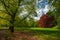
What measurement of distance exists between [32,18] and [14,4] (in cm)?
213

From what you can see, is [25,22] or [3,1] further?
[25,22]

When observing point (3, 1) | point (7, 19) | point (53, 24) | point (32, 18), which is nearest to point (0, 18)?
point (7, 19)

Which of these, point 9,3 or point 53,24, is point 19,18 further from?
point 53,24

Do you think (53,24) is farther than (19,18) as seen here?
Yes

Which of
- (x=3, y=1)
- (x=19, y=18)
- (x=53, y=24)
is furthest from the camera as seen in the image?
(x=53, y=24)

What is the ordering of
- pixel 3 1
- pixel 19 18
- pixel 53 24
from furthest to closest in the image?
pixel 53 24, pixel 19 18, pixel 3 1

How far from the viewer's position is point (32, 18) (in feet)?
57.6

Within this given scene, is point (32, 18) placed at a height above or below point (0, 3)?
below

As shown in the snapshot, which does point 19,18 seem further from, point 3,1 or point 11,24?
point 3,1

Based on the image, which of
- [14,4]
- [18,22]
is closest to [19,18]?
[18,22]

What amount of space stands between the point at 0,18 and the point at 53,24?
2585cm

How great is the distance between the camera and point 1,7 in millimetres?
17188

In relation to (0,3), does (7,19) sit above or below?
below

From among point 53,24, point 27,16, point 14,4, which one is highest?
point 14,4
